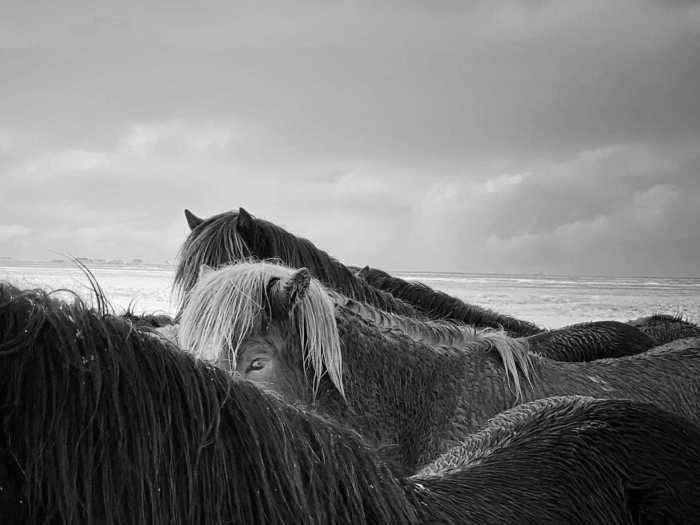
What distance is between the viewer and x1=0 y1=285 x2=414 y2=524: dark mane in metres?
0.94

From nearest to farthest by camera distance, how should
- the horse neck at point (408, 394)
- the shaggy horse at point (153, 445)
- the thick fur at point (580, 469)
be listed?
1. the shaggy horse at point (153, 445)
2. the thick fur at point (580, 469)
3. the horse neck at point (408, 394)

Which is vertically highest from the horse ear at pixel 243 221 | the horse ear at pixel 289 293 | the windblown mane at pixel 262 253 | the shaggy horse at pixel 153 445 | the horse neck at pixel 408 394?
the horse ear at pixel 243 221

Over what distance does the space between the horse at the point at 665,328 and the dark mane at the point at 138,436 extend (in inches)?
263

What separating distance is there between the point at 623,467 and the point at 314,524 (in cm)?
114

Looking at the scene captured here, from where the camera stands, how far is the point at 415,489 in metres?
1.43

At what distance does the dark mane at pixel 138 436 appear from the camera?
940 millimetres

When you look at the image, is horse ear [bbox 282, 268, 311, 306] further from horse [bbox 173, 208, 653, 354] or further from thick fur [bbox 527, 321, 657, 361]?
thick fur [bbox 527, 321, 657, 361]

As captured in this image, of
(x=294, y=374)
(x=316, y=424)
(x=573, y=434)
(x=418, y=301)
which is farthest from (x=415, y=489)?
(x=418, y=301)

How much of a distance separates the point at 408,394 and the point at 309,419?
6.35 feet

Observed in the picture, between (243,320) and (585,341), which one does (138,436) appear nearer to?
(243,320)

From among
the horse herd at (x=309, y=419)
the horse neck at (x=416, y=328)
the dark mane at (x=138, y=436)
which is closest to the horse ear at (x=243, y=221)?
the horse herd at (x=309, y=419)

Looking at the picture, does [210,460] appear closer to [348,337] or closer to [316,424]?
[316,424]

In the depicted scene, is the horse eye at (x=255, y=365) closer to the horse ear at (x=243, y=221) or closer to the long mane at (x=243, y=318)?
the long mane at (x=243, y=318)

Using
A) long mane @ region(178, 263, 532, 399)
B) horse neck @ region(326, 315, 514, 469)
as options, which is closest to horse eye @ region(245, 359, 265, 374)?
long mane @ region(178, 263, 532, 399)
